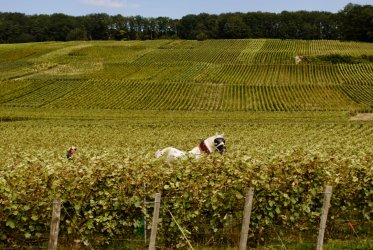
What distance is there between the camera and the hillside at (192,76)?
88.2m

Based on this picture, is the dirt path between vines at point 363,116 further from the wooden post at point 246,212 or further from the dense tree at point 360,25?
the dense tree at point 360,25

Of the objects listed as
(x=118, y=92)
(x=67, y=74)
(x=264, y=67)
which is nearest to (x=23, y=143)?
(x=118, y=92)

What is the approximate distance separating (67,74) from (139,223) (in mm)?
114337

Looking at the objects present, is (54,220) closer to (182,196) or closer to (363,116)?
(182,196)

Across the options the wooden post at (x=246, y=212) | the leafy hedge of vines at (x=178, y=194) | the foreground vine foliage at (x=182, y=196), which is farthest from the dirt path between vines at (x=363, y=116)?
the wooden post at (x=246, y=212)

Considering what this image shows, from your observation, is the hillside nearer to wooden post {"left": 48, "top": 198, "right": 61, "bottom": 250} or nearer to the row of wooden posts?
the row of wooden posts

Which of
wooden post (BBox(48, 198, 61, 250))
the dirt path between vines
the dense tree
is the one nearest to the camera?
wooden post (BBox(48, 198, 61, 250))

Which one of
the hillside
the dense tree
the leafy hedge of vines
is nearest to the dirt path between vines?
the hillside

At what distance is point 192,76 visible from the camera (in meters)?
113

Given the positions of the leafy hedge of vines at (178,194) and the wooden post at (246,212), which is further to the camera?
the leafy hedge of vines at (178,194)

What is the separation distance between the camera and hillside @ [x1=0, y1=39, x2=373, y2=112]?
3472 inches

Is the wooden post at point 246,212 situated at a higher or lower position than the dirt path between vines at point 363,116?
higher

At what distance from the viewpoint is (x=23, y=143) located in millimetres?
36781

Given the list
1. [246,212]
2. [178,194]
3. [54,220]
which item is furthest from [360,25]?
[54,220]
